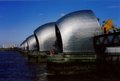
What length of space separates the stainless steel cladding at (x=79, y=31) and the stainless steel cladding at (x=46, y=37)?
18.4 meters

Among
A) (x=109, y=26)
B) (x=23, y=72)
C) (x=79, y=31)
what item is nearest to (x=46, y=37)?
(x=109, y=26)

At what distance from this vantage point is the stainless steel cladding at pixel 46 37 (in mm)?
85750

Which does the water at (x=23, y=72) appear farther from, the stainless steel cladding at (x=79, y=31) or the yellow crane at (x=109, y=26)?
the yellow crane at (x=109, y=26)

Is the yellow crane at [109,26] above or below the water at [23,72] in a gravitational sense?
above

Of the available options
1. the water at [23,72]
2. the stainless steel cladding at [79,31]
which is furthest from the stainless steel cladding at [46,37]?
the stainless steel cladding at [79,31]

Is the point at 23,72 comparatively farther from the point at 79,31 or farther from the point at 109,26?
the point at 109,26

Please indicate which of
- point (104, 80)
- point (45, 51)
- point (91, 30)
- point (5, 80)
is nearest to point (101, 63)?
point (91, 30)

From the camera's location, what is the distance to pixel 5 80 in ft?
151

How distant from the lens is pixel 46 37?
86.9 meters

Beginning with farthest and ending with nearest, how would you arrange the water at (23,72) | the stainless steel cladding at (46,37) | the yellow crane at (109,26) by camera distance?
the stainless steel cladding at (46,37) < the yellow crane at (109,26) < the water at (23,72)

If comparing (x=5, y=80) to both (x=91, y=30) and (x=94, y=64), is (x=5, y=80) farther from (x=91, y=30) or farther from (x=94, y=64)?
(x=91, y=30)

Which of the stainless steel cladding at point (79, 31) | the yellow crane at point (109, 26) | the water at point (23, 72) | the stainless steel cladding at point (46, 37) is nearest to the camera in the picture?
the water at point (23, 72)

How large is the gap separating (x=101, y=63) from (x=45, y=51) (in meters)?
29.1

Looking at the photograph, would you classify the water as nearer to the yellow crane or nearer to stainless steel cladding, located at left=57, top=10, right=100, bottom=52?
stainless steel cladding, located at left=57, top=10, right=100, bottom=52
